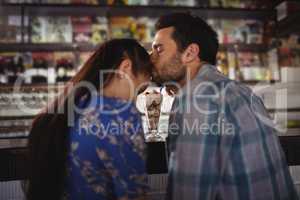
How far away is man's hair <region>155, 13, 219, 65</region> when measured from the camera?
53.1 inches

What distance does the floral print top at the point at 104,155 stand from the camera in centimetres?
92

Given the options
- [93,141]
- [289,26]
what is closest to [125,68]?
[93,141]

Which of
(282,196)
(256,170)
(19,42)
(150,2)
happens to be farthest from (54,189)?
(150,2)

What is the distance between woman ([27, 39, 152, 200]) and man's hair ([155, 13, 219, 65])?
403 millimetres

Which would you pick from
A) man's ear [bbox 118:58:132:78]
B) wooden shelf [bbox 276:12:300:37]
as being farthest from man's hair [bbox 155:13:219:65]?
wooden shelf [bbox 276:12:300:37]

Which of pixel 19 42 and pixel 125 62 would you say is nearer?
pixel 125 62

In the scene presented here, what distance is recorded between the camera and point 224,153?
1.02 metres

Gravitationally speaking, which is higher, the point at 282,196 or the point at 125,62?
the point at 125,62

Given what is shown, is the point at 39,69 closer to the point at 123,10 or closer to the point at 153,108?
the point at 123,10

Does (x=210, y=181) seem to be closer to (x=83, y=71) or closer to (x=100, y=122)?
(x=100, y=122)

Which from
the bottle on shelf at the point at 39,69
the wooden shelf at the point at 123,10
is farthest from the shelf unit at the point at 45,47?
the wooden shelf at the point at 123,10

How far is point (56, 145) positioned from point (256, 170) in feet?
2.05

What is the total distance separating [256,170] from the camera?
103 centimetres

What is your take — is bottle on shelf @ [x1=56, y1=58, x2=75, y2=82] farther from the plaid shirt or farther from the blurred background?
the plaid shirt
